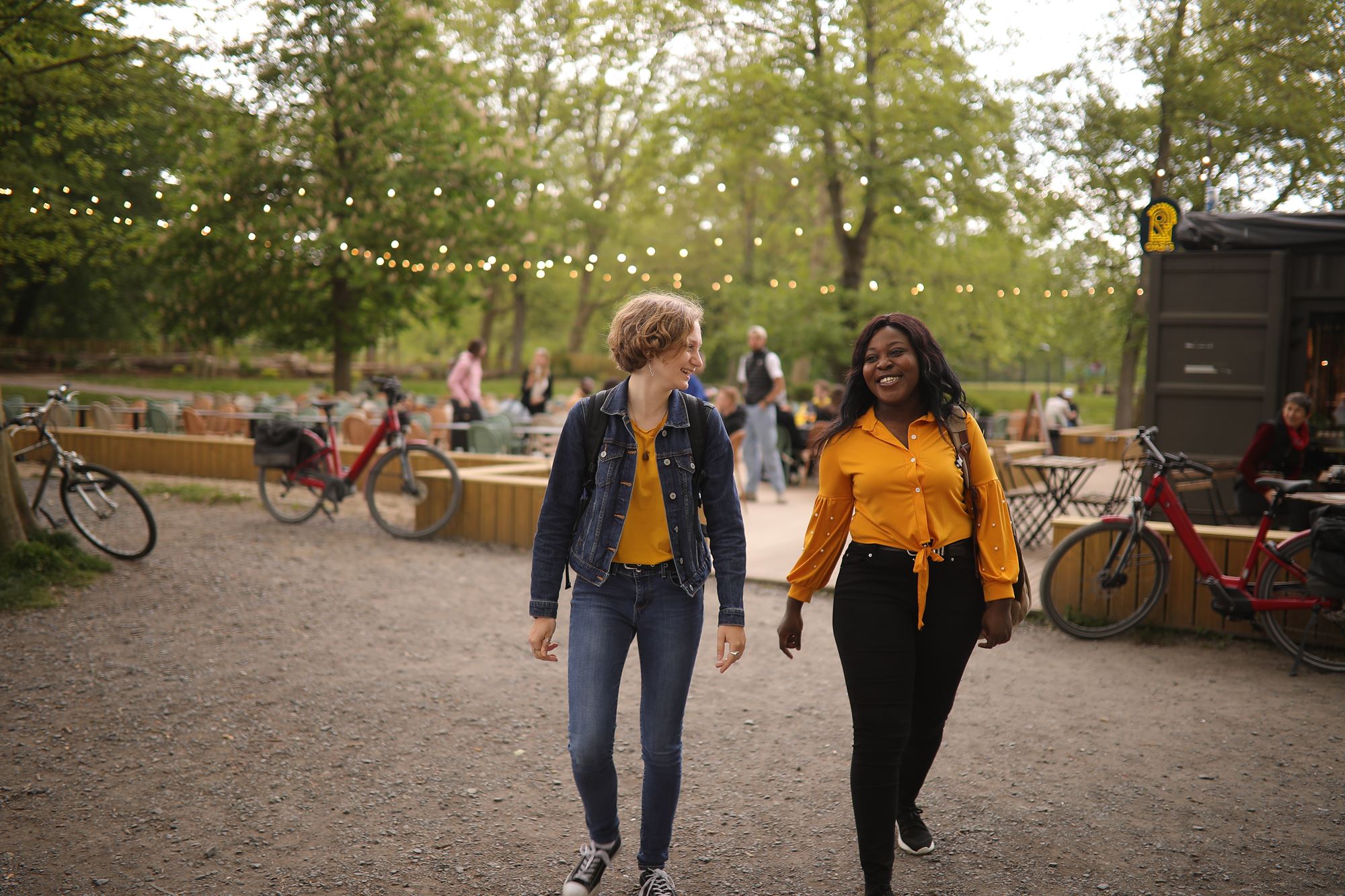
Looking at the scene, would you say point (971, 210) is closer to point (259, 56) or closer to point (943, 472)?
point (259, 56)

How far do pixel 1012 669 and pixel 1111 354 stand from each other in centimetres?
2801

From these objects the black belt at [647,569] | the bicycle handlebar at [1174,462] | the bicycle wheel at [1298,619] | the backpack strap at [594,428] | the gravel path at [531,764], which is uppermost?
the backpack strap at [594,428]

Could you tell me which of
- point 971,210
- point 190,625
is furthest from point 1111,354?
point 190,625

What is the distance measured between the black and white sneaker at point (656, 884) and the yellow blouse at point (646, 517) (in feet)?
2.91

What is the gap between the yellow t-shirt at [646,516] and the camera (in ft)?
9.42

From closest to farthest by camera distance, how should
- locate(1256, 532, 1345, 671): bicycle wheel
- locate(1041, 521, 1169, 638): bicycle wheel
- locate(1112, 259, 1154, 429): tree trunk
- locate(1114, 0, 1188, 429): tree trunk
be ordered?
locate(1256, 532, 1345, 671): bicycle wheel, locate(1041, 521, 1169, 638): bicycle wheel, locate(1114, 0, 1188, 429): tree trunk, locate(1112, 259, 1154, 429): tree trunk

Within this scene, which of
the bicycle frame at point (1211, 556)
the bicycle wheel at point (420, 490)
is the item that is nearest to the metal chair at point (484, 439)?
the bicycle wheel at point (420, 490)

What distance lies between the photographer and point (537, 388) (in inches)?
572

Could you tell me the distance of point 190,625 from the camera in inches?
244

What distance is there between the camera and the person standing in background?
14.4m

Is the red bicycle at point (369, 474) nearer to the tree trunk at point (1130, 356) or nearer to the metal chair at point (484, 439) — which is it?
the metal chair at point (484, 439)

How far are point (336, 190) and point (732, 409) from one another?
1563cm

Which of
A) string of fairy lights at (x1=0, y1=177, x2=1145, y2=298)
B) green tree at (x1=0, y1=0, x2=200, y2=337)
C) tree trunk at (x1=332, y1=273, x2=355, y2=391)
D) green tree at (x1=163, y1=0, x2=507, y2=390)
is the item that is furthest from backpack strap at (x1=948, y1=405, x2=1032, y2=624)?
tree trunk at (x1=332, y1=273, x2=355, y2=391)

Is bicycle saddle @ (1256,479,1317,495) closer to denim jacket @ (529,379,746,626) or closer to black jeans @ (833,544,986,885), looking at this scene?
black jeans @ (833,544,986,885)
